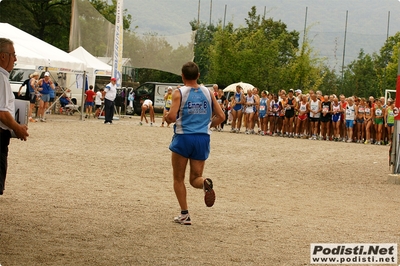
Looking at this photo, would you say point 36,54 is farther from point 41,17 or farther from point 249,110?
point 41,17

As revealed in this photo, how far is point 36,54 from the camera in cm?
2853

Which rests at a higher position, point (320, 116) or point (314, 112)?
point (314, 112)

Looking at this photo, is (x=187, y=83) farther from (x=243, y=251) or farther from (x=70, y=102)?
(x=70, y=102)

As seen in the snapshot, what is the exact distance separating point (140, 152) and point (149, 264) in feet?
40.3

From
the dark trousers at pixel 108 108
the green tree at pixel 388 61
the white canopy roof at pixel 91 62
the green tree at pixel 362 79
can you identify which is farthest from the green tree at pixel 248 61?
the dark trousers at pixel 108 108

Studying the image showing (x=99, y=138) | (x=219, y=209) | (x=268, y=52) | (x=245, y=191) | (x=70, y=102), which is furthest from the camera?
(x=268, y=52)

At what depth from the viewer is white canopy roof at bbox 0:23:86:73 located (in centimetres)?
2789

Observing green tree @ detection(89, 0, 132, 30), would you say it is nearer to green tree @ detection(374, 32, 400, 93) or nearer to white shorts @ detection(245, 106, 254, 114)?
green tree @ detection(374, 32, 400, 93)

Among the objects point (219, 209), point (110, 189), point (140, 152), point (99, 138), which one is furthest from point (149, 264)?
point (99, 138)

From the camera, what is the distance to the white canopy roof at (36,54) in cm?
2789

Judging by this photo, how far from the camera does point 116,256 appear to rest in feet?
22.2

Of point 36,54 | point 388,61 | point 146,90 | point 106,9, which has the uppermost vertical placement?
point 106,9

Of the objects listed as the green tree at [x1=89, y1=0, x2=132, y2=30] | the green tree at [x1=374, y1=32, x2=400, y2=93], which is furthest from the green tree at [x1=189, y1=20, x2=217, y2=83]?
the green tree at [x1=374, y1=32, x2=400, y2=93]

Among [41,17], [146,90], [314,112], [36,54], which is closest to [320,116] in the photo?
[314,112]
